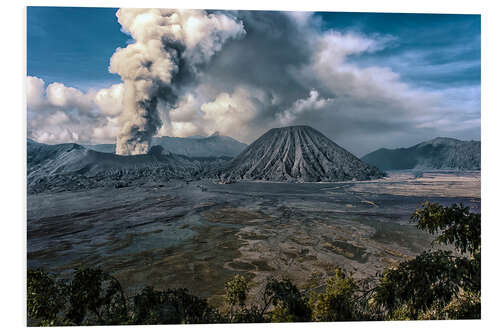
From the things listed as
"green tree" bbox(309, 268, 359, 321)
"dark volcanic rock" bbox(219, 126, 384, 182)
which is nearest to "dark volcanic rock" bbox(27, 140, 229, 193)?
"green tree" bbox(309, 268, 359, 321)

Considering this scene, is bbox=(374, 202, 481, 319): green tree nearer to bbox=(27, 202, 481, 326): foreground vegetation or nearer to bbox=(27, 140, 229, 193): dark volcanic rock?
bbox=(27, 202, 481, 326): foreground vegetation

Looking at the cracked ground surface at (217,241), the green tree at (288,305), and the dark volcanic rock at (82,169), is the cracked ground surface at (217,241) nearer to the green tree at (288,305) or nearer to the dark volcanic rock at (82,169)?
the dark volcanic rock at (82,169)

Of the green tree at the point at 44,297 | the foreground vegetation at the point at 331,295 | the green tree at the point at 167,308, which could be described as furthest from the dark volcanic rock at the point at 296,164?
the green tree at the point at 44,297

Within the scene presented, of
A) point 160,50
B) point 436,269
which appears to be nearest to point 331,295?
point 436,269

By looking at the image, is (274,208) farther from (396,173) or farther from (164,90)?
(396,173)

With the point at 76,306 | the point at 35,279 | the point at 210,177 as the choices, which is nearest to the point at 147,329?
the point at 76,306
